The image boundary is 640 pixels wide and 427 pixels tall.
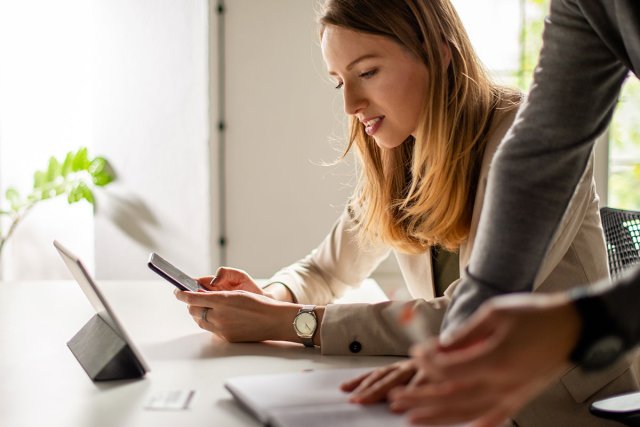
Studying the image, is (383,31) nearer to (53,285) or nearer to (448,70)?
(448,70)

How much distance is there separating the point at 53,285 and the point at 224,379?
3.34 ft

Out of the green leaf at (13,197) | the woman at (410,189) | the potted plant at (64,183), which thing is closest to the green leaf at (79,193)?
the potted plant at (64,183)

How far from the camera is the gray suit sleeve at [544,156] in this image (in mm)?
1083

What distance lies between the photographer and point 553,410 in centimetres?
140

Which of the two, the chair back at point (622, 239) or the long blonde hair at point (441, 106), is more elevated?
the long blonde hair at point (441, 106)

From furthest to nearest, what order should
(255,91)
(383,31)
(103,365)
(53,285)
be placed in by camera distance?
(255,91)
(53,285)
(383,31)
(103,365)

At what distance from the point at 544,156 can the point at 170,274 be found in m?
0.76

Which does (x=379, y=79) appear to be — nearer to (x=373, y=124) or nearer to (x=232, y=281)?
(x=373, y=124)

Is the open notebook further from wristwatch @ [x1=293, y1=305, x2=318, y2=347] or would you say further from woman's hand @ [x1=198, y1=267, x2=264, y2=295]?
woman's hand @ [x1=198, y1=267, x2=264, y2=295]

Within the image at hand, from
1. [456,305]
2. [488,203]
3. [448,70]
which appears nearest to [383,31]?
[448,70]

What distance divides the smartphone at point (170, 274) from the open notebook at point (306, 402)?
0.38 meters

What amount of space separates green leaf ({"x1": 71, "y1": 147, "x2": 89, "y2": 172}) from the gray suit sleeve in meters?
3.05

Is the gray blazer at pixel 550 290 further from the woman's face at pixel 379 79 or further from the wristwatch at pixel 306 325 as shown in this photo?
the woman's face at pixel 379 79

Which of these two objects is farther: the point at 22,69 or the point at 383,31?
the point at 22,69
